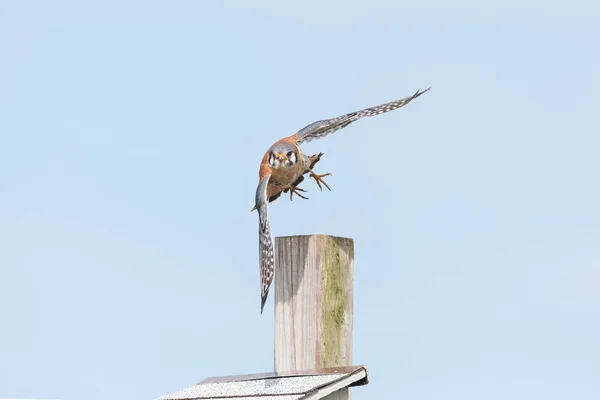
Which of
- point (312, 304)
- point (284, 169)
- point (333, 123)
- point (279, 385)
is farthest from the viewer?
point (333, 123)

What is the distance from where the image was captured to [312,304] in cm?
602

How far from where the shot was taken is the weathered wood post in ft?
19.7

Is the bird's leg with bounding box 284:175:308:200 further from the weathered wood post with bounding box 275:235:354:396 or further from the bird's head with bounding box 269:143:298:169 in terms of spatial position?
the weathered wood post with bounding box 275:235:354:396

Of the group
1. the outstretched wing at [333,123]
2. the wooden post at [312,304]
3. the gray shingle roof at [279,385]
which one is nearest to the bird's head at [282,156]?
the outstretched wing at [333,123]

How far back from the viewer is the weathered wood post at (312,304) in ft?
19.7

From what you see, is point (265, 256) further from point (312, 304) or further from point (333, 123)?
point (333, 123)

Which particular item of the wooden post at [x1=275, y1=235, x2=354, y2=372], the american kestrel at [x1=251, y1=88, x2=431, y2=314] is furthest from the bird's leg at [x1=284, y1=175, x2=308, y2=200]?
the wooden post at [x1=275, y1=235, x2=354, y2=372]

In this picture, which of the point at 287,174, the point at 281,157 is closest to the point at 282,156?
the point at 281,157

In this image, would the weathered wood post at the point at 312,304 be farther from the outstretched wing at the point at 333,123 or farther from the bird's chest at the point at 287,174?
the outstretched wing at the point at 333,123

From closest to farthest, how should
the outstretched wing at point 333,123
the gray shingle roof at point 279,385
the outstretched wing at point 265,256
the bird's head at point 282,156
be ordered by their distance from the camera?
1. the gray shingle roof at point 279,385
2. the outstretched wing at point 265,256
3. the bird's head at point 282,156
4. the outstretched wing at point 333,123

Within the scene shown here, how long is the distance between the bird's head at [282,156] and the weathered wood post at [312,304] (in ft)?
3.85

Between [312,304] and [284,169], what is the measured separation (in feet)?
5.02

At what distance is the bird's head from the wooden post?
1173 millimetres

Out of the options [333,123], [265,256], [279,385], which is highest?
[333,123]
